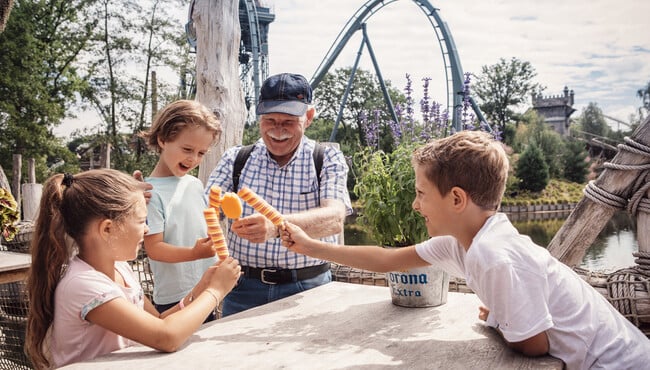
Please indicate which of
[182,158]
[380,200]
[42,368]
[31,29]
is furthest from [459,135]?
[31,29]

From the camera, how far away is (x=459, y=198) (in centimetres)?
137

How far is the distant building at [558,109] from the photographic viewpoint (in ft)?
171

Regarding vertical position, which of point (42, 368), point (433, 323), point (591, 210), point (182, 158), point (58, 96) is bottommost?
point (42, 368)

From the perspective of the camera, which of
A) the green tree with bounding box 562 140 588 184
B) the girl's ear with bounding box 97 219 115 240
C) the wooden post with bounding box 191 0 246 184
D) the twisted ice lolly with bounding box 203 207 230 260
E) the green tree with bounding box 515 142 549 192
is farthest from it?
the green tree with bounding box 562 140 588 184

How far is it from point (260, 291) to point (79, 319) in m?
0.91

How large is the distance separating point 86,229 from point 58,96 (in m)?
18.8

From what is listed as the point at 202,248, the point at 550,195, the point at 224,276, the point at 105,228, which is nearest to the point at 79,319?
the point at 105,228

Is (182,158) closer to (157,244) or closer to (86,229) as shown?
(157,244)

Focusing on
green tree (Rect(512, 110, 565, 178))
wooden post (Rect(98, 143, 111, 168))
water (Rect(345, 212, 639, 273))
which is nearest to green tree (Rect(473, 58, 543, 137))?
green tree (Rect(512, 110, 565, 178))

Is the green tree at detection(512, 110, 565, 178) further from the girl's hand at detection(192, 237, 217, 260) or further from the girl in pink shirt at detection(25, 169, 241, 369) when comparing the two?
the girl in pink shirt at detection(25, 169, 241, 369)

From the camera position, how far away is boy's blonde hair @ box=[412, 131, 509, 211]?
1.36 metres

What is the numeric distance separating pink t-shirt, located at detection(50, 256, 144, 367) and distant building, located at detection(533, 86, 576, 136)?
55.8 metres

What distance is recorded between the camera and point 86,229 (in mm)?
1466

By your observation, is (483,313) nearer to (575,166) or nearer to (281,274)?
(281,274)
